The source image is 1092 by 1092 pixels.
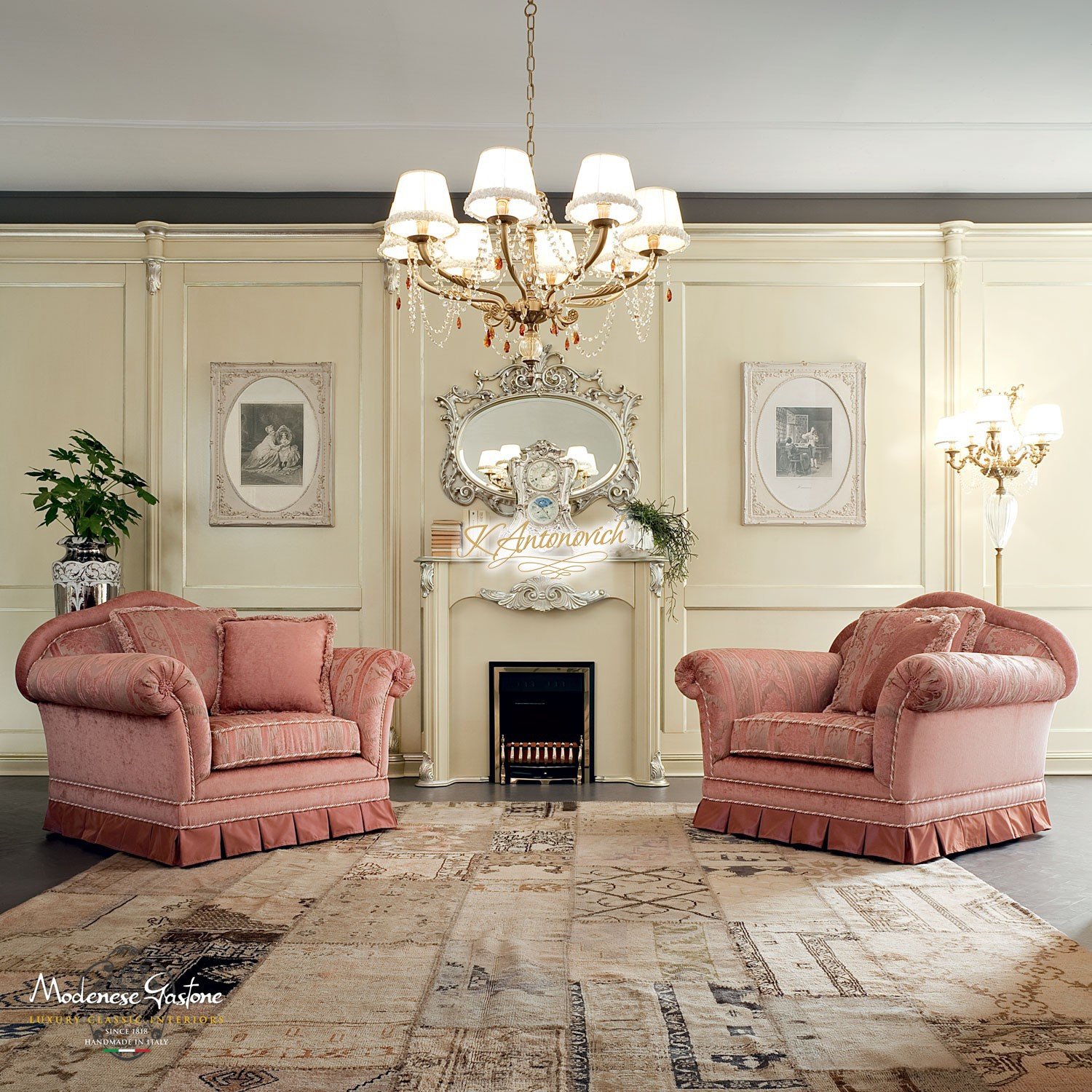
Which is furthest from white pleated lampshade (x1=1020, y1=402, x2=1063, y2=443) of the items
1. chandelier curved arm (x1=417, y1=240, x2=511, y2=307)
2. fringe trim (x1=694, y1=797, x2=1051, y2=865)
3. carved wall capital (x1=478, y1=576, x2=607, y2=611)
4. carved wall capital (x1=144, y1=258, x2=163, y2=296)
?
carved wall capital (x1=144, y1=258, x2=163, y2=296)

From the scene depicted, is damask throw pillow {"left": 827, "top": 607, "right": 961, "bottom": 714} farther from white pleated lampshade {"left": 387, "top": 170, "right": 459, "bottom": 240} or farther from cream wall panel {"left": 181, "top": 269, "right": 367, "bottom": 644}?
cream wall panel {"left": 181, "top": 269, "right": 367, "bottom": 644}

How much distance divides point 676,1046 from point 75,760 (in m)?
2.85

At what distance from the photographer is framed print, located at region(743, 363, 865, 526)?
18.5ft

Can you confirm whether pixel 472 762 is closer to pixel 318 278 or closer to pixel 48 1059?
pixel 318 278

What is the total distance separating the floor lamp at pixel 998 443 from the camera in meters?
5.21

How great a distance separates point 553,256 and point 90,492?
3.03m

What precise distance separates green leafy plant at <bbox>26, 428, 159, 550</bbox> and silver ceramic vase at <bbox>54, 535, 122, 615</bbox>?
0.06 metres

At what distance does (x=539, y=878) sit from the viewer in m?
3.37

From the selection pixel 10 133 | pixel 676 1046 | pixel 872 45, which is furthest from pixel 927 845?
pixel 10 133

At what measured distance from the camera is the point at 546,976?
244 cm

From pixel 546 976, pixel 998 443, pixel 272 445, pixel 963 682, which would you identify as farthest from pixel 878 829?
pixel 272 445

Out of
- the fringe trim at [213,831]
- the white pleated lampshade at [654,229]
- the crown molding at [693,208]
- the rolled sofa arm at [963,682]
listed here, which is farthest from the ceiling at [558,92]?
the fringe trim at [213,831]

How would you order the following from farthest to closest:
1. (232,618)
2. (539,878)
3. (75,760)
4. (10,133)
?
(10,133) → (232,618) → (75,760) → (539,878)

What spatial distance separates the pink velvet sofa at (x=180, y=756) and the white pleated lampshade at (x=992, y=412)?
10.5 feet
